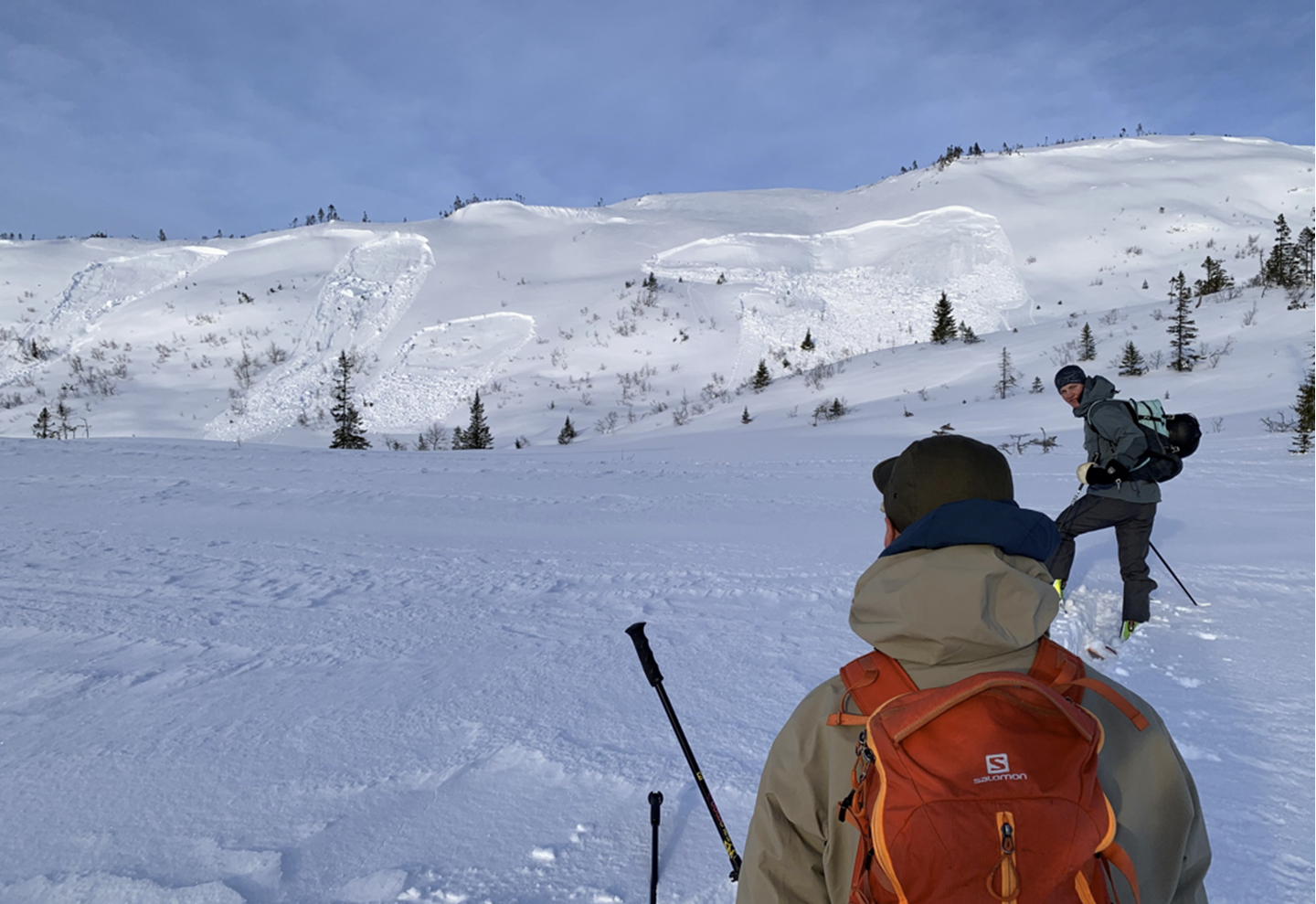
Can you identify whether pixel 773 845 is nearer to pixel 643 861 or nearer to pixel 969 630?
pixel 969 630

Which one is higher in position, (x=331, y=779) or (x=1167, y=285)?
(x=1167, y=285)

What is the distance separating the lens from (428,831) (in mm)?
2412

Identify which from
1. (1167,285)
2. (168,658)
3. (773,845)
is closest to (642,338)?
(1167,285)

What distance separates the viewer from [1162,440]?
420cm

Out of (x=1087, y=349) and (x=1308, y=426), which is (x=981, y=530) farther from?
(x=1087, y=349)

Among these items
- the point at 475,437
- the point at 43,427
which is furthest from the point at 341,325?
the point at 475,437

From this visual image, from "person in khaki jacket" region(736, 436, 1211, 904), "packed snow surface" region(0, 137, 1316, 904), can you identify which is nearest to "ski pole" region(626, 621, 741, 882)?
"packed snow surface" region(0, 137, 1316, 904)

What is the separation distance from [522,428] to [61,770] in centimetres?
1957

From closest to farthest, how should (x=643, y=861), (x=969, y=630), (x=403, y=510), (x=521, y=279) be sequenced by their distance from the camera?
(x=969, y=630) → (x=643, y=861) → (x=403, y=510) → (x=521, y=279)

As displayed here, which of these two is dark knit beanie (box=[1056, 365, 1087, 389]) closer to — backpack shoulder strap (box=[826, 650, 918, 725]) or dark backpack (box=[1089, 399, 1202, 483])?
dark backpack (box=[1089, 399, 1202, 483])

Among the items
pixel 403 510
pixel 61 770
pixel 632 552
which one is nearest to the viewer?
pixel 61 770

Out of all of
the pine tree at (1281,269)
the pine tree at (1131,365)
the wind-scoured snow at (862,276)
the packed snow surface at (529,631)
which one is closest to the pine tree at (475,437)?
the packed snow surface at (529,631)

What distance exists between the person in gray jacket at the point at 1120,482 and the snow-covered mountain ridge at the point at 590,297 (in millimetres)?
14028

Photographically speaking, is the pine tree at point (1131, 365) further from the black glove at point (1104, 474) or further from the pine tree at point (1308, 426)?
the black glove at point (1104, 474)
